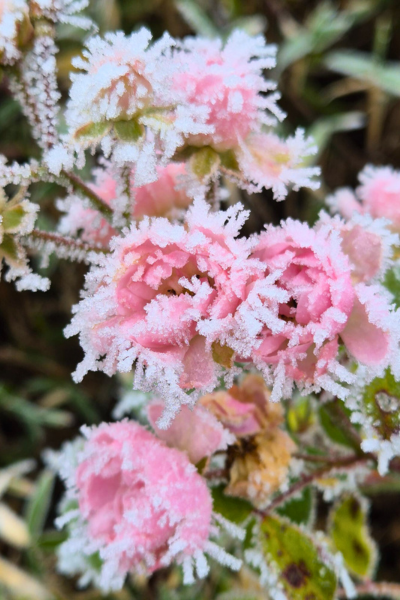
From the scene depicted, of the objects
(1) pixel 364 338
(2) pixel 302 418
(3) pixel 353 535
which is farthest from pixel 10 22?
(3) pixel 353 535

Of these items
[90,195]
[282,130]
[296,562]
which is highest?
[282,130]

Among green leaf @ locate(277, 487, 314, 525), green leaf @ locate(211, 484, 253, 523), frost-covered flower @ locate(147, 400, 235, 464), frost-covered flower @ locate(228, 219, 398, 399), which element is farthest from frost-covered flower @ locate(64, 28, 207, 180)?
green leaf @ locate(277, 487, 314, 525)

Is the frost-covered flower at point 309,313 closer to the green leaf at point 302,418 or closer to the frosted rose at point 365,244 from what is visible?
the frosted rose at point 365,244

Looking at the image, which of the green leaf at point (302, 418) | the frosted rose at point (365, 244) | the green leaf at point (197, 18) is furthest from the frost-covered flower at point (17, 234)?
the green leaf at point (197, 18)

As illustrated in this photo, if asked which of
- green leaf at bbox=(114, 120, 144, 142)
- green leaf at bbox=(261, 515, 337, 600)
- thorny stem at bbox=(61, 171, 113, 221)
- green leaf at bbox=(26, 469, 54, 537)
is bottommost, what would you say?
green leaf at bbox=(26, 469, 54, 537)

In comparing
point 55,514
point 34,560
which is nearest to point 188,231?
point 34,560

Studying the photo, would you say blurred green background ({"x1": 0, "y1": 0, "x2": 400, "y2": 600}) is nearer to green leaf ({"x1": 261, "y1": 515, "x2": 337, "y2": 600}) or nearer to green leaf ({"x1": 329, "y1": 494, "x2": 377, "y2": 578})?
green leaf ({"x1": 329, "y1": 494, "x2": 377, "y2": 578})

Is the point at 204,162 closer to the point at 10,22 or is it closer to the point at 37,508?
the point at 10,22
